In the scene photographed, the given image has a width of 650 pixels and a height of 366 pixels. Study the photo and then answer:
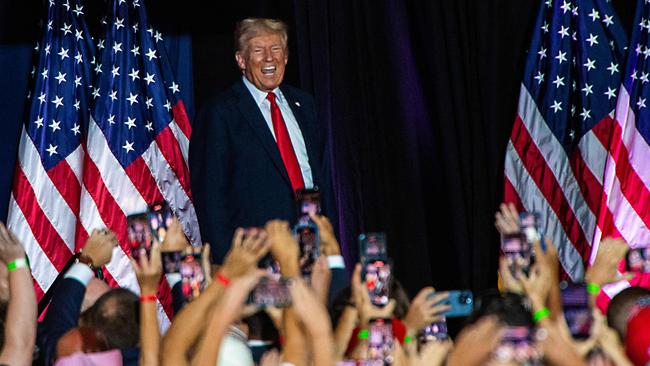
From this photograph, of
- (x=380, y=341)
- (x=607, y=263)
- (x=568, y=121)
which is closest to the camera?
(x=380, y=341)

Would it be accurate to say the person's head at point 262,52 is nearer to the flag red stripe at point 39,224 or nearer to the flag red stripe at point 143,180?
the flag red stripe at point 143,180

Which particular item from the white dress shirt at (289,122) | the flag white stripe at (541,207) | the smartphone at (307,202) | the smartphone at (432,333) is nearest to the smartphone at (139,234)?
the smartphone at (307,202)

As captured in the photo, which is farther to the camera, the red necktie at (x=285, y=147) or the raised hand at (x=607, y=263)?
the red necktie at (x=285, y=147)

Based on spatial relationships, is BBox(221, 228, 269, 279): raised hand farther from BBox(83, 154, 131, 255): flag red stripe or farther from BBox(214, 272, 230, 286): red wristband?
BBox(83, 154, 131, 255): flag red stripe

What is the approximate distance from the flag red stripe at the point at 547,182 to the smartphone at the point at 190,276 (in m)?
3.41

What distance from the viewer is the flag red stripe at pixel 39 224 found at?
6.86 meters

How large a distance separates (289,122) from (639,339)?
2.59 m

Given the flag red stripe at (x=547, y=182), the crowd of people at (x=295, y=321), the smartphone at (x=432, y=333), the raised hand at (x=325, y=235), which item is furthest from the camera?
the flag red stripe at (x=547, y=182)

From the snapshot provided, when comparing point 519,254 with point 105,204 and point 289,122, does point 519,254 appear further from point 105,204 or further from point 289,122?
point 105,204

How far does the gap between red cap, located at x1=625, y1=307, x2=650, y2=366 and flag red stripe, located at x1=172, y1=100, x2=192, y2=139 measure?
155 inches

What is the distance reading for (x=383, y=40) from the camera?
7055 mm

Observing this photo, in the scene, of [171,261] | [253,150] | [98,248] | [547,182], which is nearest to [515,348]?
[171,261]

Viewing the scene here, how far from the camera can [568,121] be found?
703 centimetres

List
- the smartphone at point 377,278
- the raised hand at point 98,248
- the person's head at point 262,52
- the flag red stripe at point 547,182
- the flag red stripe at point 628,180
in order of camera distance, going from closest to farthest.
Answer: the smartphone at point 377,278 → the raised hand at point 98,248 → the person's head at point 262,52 → the flag red stripe at point 628,180 → the flag red stripe at point 547,182
